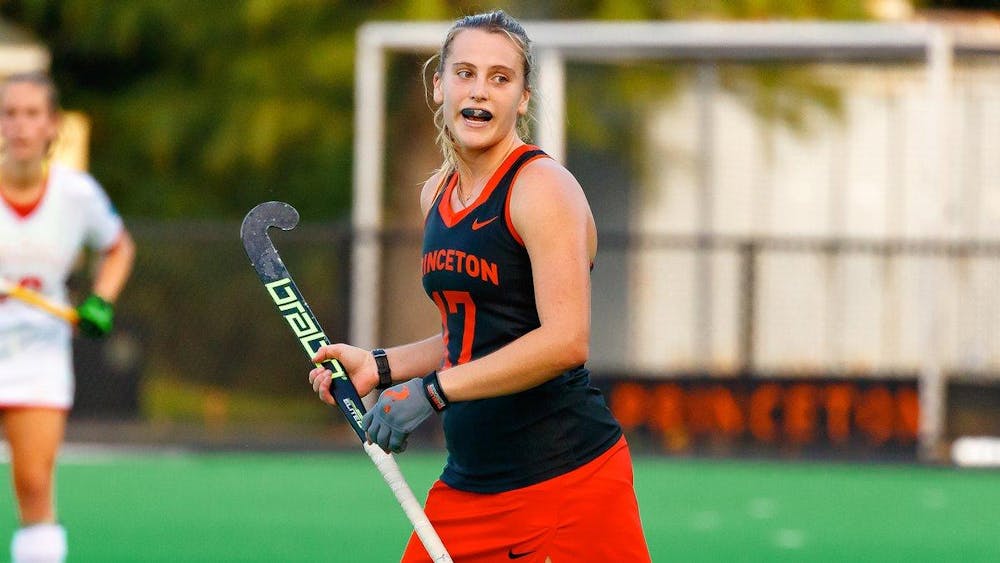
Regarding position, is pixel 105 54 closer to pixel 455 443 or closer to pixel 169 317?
pixel 169 317

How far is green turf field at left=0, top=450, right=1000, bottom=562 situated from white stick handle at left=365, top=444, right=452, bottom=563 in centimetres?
386

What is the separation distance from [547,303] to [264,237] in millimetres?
796

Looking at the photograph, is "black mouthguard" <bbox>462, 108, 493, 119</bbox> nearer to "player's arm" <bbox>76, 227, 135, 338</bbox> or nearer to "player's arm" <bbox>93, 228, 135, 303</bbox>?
"player's arm" <bbox>76, 227, 135, 338</bbox>

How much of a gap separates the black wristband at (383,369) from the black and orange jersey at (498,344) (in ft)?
0.63

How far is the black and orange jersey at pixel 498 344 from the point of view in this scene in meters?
4.12

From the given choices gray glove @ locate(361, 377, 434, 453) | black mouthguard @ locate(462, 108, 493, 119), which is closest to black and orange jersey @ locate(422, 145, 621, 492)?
black mouthguard @ locate(462, 108, 493, 119)

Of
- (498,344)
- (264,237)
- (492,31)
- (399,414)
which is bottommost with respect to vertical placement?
(399,414)

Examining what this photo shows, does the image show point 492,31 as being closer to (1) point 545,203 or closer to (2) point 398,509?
(1) point 545,203

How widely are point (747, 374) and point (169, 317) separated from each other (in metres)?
4.78

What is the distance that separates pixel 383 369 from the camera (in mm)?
4445

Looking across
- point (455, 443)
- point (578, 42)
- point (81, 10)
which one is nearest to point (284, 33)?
point (81, 10)

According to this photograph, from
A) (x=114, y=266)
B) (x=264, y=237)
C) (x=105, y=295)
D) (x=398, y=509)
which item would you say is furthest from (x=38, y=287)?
(x=398, y=509)

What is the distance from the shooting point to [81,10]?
58.9ft

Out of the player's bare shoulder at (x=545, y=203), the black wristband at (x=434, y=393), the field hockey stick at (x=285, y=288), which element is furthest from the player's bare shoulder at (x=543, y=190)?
the field hockey stick at (x=285, y=288)
